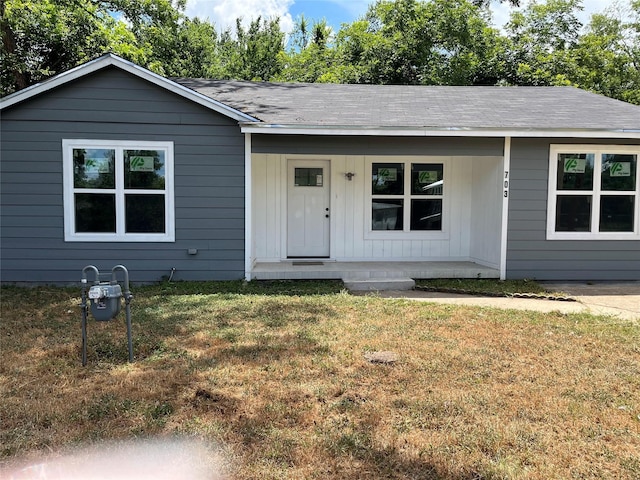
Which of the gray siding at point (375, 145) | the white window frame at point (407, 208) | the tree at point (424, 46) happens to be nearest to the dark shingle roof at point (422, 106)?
the gray siding at point (375, 145)

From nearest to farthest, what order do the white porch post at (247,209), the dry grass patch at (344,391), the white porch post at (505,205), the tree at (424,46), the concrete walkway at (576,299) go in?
the dry grass patch at (344,391)
the concrete walkway at (576,299)
the white porch post at (247,209)
the white porch post at (505,205)
the tree at (424,46)

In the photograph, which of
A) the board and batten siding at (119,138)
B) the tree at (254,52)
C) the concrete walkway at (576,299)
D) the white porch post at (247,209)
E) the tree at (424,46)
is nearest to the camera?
the concrete walkway at (576,299)

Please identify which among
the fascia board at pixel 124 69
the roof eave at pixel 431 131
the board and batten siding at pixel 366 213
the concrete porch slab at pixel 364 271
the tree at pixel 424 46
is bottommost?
the concrete porch slab at pixel 364 271

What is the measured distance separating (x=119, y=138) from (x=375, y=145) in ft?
13.3

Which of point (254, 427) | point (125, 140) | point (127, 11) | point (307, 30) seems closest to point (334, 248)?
point (125, 140)

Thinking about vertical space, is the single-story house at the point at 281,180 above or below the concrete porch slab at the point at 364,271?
above

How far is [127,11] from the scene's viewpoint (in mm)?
17859

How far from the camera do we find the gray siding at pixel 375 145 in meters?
7.56

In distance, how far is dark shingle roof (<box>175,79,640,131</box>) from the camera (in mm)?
7547

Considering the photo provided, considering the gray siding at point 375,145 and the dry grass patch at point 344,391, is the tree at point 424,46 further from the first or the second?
the dry grass patch at point 344,391

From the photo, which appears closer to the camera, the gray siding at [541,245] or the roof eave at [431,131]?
the roof eave at [431,131]

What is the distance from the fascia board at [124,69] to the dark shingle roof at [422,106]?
0.59 metres

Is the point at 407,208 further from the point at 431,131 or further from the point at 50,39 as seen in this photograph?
the point at 50,39

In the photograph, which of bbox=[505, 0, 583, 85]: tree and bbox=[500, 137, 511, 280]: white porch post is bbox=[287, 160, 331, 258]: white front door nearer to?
bbox=[500, 137, 511, 280]: white porch post
